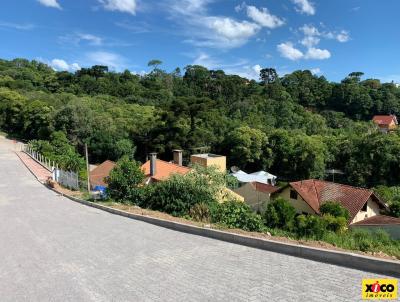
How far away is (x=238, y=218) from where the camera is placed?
8.95 m

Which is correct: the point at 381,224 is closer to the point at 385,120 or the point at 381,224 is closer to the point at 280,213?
the point at 280,213

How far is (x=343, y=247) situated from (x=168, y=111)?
35.7 metres

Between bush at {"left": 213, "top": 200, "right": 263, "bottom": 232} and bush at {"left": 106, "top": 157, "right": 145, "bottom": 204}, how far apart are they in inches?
202

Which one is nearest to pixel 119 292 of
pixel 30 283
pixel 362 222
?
pixel 30 283

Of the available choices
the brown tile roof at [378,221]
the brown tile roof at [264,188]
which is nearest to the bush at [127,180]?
the brown tile roof at [378,221]

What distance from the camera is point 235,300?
4.95 m

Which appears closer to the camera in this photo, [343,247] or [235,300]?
[235,300]

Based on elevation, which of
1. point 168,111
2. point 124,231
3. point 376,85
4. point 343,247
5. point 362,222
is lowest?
point 362,222

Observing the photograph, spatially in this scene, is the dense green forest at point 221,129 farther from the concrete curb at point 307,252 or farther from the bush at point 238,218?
the concrete curb at point 307,252

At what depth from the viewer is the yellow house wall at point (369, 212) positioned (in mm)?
19906

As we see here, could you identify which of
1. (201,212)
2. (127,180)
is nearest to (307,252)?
(201,212)

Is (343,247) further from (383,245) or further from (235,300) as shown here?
(235,300)

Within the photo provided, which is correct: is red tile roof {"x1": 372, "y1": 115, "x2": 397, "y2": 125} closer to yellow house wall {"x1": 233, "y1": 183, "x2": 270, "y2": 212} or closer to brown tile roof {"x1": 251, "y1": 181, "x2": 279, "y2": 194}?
brown tile roof {"x1": 251, "y1": 181, "x2": 279, "y2": 194}

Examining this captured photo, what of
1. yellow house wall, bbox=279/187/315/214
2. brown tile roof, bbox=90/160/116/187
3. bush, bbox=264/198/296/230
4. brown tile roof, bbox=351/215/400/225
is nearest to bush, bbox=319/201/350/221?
brown tile roof, bbox=351/215/400/225
